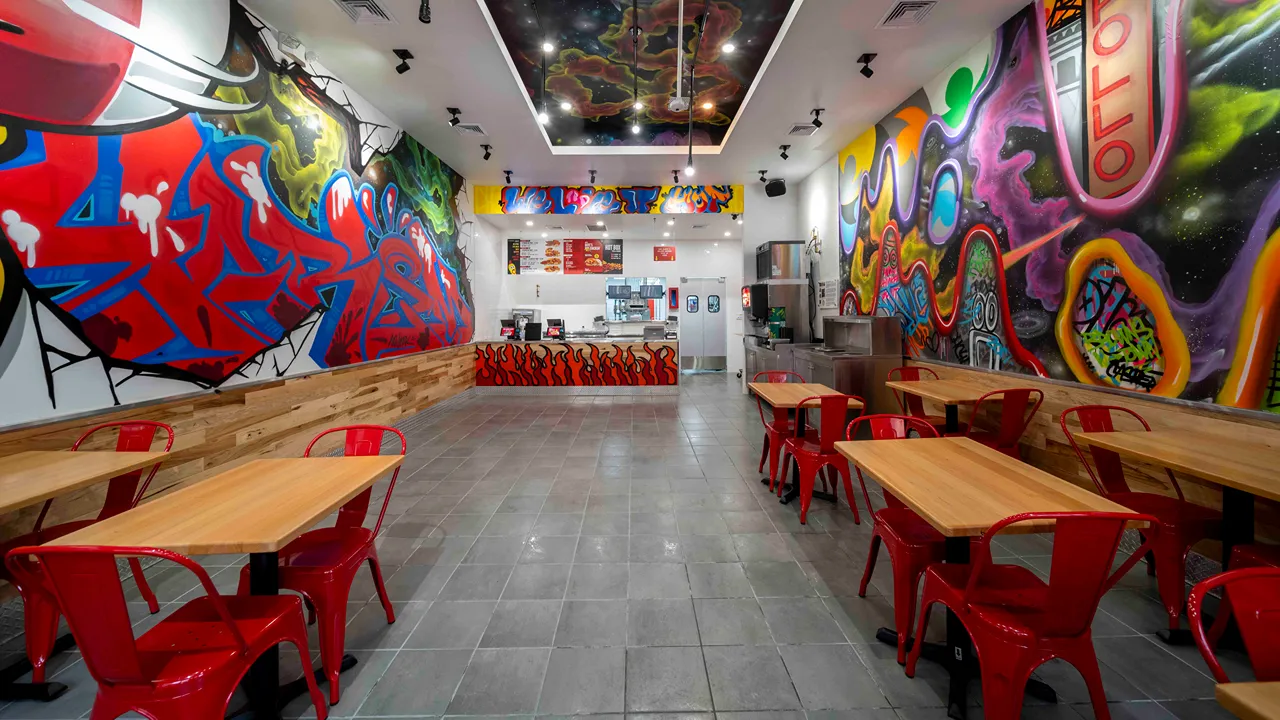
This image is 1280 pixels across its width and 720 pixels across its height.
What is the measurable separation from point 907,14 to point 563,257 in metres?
7.98

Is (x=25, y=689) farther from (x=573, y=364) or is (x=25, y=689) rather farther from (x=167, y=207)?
(x=573, y=364)

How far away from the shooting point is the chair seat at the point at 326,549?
1846 millimetres

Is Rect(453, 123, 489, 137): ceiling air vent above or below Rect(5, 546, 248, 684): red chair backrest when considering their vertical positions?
above

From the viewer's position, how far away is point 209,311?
3.28 metres

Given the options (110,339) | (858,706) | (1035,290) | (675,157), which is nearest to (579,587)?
(858,706)

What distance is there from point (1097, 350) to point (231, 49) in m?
6.82

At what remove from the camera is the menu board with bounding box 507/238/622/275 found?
1050 centimetres

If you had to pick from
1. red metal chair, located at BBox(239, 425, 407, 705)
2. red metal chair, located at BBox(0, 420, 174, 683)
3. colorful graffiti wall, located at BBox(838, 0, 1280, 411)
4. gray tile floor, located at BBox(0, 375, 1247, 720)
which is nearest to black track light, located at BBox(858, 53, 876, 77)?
colorful graffiti wall, located at BBox(838, 0, 1280, 411)

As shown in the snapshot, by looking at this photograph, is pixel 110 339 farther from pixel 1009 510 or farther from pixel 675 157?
pixel 675 157

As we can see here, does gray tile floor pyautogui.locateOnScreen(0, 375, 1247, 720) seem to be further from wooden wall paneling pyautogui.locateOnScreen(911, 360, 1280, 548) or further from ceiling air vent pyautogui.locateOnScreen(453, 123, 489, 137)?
ceiling air vent pyautogui.locateOnScreen(453, 123, 489, 137)

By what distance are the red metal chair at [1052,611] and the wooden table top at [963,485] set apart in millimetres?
106

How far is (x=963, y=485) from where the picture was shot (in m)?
1.78

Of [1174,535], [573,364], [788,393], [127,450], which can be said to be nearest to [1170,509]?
[1174,535]

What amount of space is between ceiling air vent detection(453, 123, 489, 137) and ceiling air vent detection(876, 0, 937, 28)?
4631 mm
